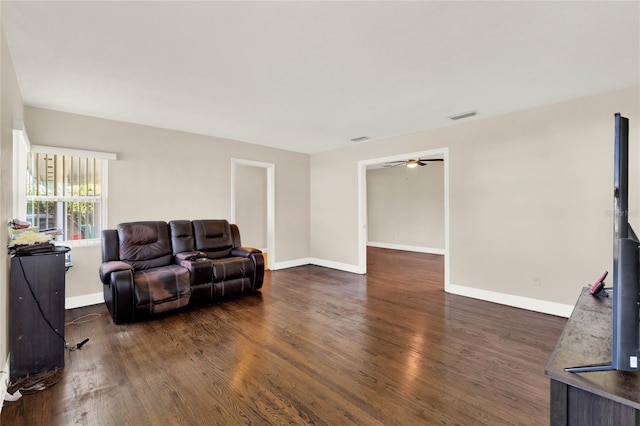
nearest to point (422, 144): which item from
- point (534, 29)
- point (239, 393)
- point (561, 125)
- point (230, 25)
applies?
point (561, 125)

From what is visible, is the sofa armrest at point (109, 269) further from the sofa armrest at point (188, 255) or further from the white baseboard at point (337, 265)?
the white baseboard at point (337, 265)

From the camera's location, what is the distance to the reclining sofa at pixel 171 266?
10.6 feet

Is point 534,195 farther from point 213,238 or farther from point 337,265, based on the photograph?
point 213,238

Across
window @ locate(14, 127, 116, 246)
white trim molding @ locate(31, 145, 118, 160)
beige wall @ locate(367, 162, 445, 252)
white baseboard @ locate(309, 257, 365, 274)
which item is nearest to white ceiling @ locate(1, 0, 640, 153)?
white trim molding @ locate(31, 145, 118, 160)

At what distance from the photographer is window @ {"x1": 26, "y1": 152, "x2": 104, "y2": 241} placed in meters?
3.57

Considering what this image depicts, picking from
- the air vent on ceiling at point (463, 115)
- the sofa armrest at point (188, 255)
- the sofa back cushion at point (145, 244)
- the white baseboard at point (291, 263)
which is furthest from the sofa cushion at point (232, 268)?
the air vent on ceiling at point (463, 115)

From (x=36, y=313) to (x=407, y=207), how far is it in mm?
8157

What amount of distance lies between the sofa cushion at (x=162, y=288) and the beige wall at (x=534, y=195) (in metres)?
3.67

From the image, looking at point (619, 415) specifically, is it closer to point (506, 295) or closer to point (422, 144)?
point (506, 295)

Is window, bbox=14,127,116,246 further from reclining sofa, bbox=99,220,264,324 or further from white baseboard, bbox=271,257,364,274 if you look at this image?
white baseboard, bbox=271,257,364,274

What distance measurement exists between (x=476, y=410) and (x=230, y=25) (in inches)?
116

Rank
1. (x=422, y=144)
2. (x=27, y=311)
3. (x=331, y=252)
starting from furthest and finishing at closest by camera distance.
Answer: (x=331, y=252)
(x=422, y=144)
(x=27, y=311)

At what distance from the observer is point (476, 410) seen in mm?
1825

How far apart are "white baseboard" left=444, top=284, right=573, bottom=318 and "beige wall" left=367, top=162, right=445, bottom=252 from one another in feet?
12.7
